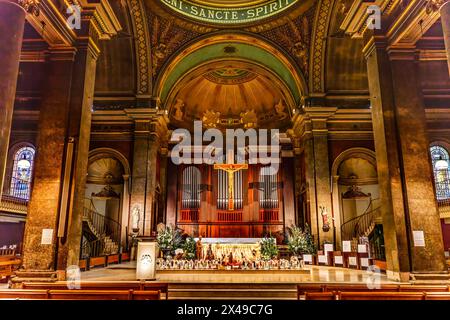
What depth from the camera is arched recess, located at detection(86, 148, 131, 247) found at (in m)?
14.3

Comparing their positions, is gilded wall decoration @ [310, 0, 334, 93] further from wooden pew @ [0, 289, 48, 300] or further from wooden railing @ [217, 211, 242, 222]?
wooden pew @ [0, 289, 48, 300]

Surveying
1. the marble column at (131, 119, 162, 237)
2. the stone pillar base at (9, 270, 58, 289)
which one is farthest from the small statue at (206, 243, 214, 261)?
the stone pillar base at (9, 270, 58, 289)

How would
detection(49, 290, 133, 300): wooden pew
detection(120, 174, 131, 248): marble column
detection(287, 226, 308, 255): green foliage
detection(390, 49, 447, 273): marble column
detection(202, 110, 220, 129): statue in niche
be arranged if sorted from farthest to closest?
detection(202, 110, 220, 129): statue in niche, detection(120, 174, 131, 248): marble column, detection(287, 226, 308, 255): green foliage, detection(390, 49, 447, 273): marble column, detection(49, 290, 133, 300): wooden pew

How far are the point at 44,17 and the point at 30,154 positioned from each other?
405 inches

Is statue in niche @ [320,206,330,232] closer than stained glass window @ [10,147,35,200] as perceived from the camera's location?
Yes

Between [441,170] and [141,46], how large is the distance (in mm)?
14294

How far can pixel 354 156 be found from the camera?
14.9m

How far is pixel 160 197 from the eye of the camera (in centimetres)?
1688

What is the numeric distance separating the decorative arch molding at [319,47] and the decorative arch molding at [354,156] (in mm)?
2940

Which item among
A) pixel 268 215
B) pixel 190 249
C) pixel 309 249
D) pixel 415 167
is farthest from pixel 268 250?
pixel 268 215

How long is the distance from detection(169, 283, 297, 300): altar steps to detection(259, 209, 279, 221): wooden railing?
38.5ft

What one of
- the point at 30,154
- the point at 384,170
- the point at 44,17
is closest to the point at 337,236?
the point at 384,170

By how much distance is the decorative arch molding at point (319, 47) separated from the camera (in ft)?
44.9
